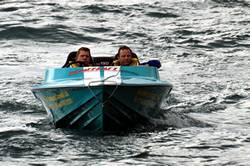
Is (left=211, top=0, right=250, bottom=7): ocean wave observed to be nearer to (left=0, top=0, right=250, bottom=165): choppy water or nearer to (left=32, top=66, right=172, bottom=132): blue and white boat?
(left=0, top=0, right=250, bottom=165): choppy water

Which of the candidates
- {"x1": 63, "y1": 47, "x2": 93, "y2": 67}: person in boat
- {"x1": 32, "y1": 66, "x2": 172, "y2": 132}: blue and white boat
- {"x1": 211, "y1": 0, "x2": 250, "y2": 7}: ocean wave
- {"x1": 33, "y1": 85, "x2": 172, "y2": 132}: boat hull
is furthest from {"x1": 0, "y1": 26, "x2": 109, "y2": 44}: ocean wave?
{"x1": 33, "y1": 85, "x2": 172, "y2": 132}: boat hull

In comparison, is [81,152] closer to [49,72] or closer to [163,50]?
[49,72]

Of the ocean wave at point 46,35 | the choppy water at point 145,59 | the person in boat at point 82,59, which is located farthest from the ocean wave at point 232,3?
the person in boat at point 82,59

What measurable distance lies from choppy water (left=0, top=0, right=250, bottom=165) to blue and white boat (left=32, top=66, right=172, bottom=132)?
24 centimetres

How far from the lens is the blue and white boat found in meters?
12.2

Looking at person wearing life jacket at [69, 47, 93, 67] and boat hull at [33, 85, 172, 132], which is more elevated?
person wearing life jacket at [69, 47, 93, 67]

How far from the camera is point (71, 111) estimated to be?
41.4 feet

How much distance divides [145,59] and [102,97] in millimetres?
10932

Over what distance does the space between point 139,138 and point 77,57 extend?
2105mm

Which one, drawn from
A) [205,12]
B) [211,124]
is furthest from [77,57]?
[205,12]

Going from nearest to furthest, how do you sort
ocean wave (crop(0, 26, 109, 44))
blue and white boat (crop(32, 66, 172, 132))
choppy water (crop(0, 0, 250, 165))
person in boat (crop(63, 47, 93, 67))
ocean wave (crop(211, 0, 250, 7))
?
choppy water (crop(0, 0, 250, 165)) < blue and white boat (crop(32, 66, 172, 132)) < person in boat (crop(63, 47, 93, 67)) < ocean wave (crop(0, 26, 109, 44)) < ocean wave (crop(211, 0, 250, 7))

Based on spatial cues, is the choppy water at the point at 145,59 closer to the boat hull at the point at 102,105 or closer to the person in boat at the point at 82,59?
the boat hull at the point at 102,105

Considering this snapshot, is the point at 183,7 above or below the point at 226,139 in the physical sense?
above

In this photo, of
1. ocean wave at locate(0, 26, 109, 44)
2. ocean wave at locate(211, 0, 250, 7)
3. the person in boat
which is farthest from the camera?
ocean wave at locate(211, 0, 250, 7)
